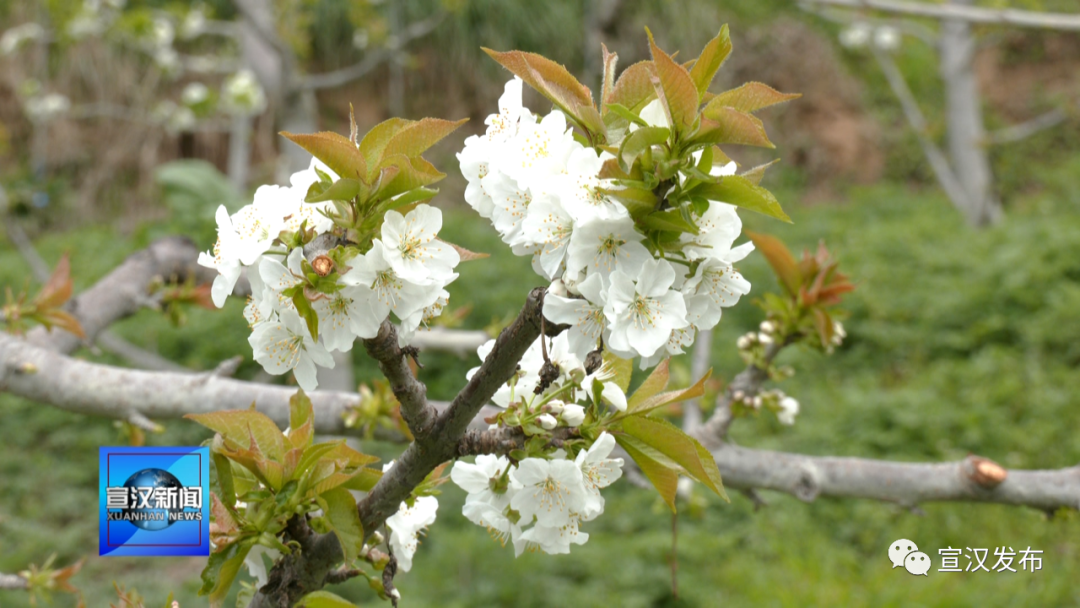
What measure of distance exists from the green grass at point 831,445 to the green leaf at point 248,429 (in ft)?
5.18

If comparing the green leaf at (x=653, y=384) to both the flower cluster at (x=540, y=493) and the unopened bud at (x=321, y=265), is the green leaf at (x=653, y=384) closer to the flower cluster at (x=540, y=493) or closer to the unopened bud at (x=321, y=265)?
the flower cluster at (x=540, y=493)

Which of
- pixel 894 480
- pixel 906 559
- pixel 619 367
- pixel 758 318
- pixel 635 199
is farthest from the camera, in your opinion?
pixel 758 318

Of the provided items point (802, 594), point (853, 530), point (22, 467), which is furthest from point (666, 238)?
point (22, 467)

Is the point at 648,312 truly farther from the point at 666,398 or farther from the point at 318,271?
the point at 318,271

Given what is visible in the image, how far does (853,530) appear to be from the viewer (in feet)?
11.5

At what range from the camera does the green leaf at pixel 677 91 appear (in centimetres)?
65

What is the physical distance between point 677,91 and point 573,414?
12.6 inches

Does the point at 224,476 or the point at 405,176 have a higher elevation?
the point at 405,176

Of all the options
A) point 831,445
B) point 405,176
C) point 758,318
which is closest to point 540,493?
point 405,176

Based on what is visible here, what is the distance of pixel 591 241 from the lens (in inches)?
26.6

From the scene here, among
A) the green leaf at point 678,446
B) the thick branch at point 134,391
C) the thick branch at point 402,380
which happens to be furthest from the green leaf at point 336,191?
the thick branch at point 134,391

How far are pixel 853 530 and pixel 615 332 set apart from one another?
331 cm

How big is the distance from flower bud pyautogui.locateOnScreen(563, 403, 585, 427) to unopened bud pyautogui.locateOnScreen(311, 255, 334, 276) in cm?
27

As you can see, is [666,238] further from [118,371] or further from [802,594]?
[802,594]
